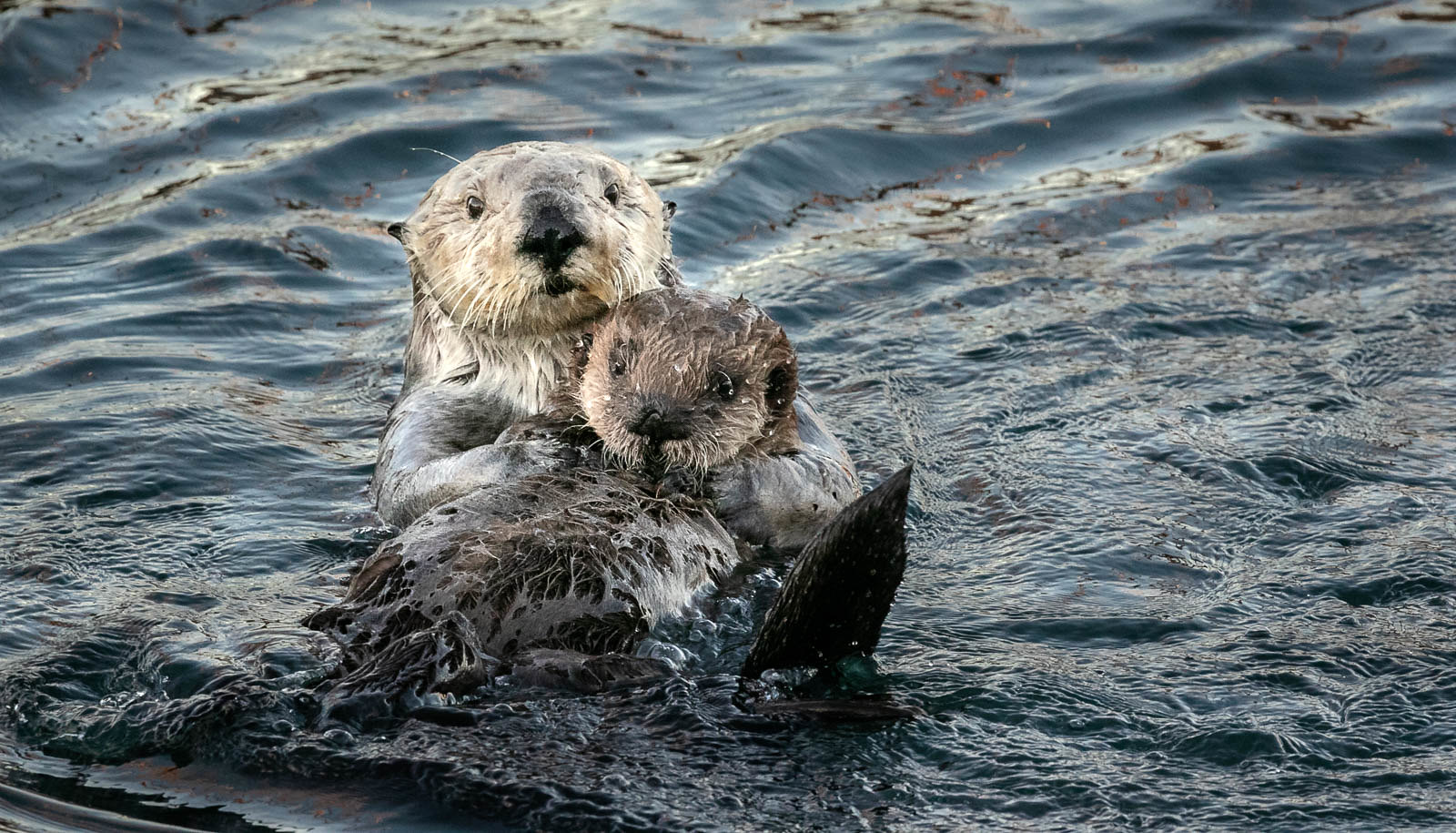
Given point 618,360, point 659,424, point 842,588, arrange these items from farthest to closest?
point 618,360
point 659,424
point 842,588

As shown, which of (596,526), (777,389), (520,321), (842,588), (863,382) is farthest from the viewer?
(863,382)

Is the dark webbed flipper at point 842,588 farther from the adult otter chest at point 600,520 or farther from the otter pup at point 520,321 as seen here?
the otter pup at point 520,321

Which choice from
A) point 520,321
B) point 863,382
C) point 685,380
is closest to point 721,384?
point 685,380

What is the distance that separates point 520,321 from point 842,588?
1.71m

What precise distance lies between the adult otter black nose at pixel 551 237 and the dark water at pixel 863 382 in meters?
1.13

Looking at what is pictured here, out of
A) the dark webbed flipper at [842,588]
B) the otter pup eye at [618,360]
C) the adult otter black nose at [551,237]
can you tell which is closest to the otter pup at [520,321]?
the adult otter black nose at [551,237]

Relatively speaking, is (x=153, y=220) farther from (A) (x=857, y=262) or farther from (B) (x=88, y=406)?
(A) (x=857, y=262)

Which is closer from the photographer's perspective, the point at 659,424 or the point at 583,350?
the point at 659,424

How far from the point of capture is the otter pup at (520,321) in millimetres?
4434

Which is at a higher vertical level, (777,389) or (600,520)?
(777,389)

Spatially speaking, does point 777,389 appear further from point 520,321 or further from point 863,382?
point 863,382

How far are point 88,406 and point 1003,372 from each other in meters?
3.47

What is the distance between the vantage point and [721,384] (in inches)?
168

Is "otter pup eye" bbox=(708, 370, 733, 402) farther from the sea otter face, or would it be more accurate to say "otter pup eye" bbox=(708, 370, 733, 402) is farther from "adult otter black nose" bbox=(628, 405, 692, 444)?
the sea otter face
